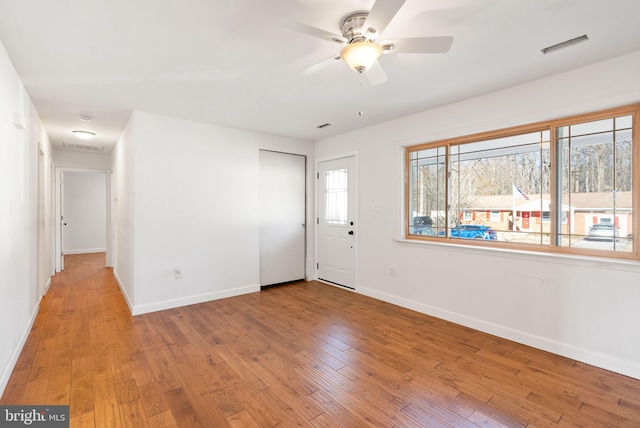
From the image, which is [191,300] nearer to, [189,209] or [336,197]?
[189,209]

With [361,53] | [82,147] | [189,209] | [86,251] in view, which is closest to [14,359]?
[189,209]

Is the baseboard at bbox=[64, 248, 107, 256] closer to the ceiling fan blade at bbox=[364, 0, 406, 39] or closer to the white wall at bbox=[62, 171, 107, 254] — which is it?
the white wall at bbox=[62, 171, 107, 254]

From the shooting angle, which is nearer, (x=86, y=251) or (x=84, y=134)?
(x=84, y=134)

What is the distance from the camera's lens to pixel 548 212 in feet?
9.58

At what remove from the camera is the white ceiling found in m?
1.85

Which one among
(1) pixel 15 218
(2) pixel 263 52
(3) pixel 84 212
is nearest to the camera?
(2) pixel 263 52

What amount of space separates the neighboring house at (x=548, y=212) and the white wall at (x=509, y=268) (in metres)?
0.32

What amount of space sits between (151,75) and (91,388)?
8.33 feet

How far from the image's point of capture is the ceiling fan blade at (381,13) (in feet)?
4.94

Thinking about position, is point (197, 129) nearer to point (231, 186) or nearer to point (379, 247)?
point (231, 186)

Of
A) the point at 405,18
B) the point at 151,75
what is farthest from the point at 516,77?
the point at 151,75

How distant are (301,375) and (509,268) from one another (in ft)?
7.36

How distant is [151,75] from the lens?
2738 mm

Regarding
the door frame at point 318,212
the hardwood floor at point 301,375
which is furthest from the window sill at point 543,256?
the door frame at point 318,212
